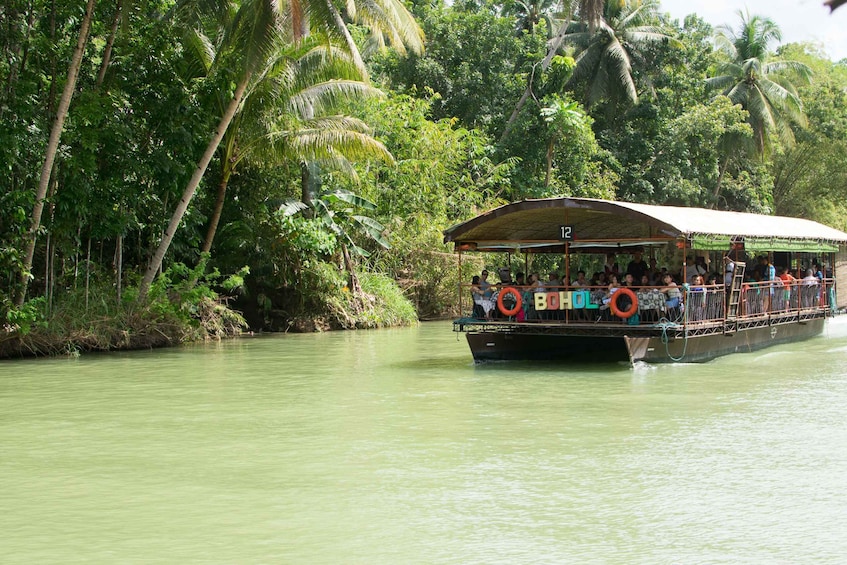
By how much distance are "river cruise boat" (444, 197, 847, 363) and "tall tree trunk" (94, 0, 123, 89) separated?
22.9 ft

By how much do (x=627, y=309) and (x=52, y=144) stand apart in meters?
9.63

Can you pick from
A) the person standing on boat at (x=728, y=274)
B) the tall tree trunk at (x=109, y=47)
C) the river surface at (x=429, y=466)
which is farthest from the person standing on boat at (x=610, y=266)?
the tall tree trunk at (x=109, y=47)

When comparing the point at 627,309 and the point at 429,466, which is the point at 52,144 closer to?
the point at 627,309

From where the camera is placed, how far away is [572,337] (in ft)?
50.1

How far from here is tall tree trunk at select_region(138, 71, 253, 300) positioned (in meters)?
18.2

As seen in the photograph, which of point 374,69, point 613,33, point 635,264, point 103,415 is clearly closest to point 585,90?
point 613,33

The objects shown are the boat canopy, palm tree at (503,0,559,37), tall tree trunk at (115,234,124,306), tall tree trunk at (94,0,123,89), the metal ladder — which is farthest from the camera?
palm tree at (503,0,559,37)

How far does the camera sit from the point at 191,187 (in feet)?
62.0

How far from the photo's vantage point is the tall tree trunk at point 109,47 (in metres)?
17.3

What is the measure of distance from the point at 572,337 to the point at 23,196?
9.15 metres

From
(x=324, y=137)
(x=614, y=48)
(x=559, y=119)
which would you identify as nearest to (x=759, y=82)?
(x=614, y=48)

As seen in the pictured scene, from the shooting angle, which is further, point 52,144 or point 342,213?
point 342,213

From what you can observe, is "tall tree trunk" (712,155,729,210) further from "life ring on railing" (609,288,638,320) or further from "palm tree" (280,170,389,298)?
"life ring on railing" (609,288,638,320)

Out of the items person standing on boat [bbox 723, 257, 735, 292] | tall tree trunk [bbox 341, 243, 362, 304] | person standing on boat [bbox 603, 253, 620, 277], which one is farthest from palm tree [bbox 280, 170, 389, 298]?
person standing on boat [bbox 723, 257, 735, 292]
